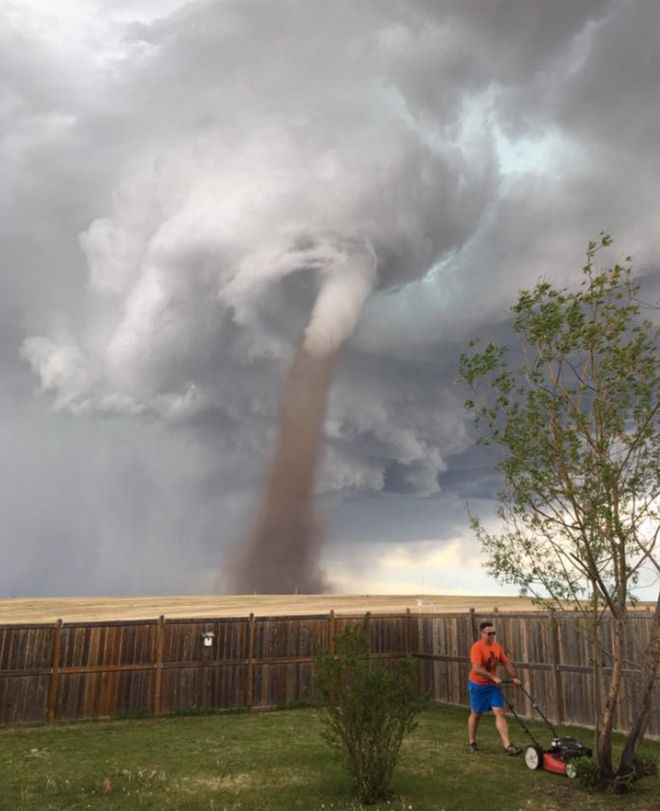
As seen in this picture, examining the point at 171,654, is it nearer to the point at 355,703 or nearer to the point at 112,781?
the point at 112,781

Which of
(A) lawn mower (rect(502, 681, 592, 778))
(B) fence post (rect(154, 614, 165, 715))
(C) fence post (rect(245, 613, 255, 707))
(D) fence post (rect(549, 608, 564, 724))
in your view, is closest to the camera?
(A) lawn mower (rect(502, 681, 592, 778))

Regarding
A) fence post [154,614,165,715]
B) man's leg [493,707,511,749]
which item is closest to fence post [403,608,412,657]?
fence post [154,614,165,715]

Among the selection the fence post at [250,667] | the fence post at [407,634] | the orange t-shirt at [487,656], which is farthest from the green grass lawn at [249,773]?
the fence post at [407,634]

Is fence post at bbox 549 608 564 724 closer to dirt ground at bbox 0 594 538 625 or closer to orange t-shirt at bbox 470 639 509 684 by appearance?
orange t-shirt at bbox 470 639 509 684

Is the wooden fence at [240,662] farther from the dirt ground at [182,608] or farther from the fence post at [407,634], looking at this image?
the dirt ground at [182,608]

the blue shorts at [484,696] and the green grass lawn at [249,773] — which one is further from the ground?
the blue shorts at [484,696]

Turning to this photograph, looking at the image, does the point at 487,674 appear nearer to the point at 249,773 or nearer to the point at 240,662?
the point at 249,773

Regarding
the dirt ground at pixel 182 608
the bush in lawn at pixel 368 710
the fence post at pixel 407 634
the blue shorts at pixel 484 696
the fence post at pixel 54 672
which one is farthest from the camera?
the dirt ground at pixel 182 608

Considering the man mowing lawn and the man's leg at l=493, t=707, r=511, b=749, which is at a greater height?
the man mowing lawn

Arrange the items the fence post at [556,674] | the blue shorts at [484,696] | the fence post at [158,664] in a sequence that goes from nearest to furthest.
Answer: the blue shorts at [484,696], the fence post at [556,674], the fence post at [158,664]

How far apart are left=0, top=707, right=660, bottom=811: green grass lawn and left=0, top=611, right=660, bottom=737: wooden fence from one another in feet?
3.27

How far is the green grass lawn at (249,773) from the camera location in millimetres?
8453

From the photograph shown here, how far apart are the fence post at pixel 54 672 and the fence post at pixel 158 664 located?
91.5 inches

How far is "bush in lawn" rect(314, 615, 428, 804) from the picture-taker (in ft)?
27.5
